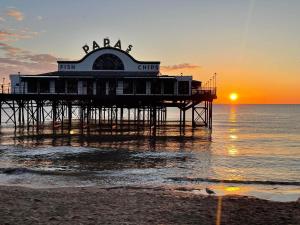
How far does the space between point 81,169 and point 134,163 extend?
161 inches

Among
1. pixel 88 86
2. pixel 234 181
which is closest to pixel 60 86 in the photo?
pixel 88 86

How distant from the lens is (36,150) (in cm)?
3525

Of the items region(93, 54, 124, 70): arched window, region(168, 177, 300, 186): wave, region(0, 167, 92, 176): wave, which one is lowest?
region(168, 177, 300, 186): wave

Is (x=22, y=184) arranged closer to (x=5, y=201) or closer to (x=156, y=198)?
(x=5, y=201)

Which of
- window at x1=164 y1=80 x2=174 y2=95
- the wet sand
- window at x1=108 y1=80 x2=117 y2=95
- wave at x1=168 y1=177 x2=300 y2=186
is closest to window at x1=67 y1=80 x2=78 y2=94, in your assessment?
window at x1=108 y1=80 x2=117 y2=95

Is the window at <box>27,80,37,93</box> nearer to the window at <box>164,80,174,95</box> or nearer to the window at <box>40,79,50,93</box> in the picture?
the window at <box>40,79,50,93</box>

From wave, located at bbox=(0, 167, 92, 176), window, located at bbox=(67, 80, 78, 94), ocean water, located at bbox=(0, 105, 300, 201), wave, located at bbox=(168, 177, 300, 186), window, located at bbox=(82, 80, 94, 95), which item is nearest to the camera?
ocean water, located at bbox=(0, 105, 300, 201)

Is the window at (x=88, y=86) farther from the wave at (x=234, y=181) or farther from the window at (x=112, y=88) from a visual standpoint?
the wave at (x=234, y=181)

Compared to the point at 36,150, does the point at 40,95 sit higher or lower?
higher

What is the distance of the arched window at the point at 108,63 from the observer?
53.1m

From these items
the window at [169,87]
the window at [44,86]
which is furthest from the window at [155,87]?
the window at [44,86]

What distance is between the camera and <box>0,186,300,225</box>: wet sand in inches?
527

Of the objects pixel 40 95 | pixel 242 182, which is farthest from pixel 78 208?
pixel 40 95

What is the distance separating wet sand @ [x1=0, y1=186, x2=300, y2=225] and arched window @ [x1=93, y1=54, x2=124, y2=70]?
117 feet
